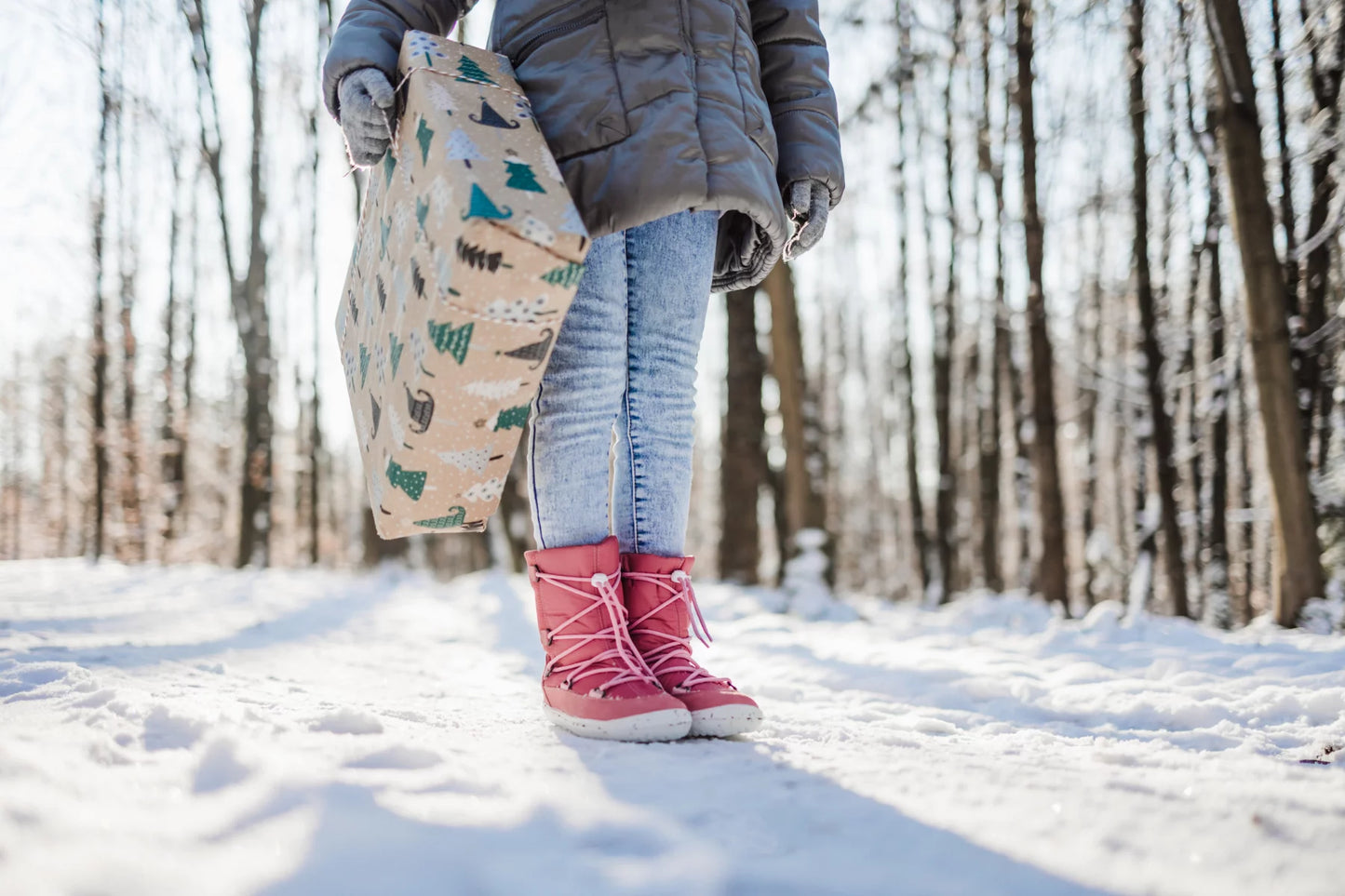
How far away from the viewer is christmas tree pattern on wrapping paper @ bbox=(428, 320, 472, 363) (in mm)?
1109

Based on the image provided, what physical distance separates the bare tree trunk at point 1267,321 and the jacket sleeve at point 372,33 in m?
3.72

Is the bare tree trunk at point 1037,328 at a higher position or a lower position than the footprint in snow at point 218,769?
higher

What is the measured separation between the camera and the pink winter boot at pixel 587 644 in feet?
4.39

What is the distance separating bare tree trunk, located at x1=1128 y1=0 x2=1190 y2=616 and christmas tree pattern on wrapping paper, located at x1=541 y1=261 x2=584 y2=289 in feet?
20.6

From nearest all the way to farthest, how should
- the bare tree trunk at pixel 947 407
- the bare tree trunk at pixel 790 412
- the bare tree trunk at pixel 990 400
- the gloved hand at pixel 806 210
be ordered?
the gloved hand at pixel 806 210
the bare tree trunk at pixel 790 412
the bare tree trunk at pixel 990 400
the bare tree trunk at pixel 947 407

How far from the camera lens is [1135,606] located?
6.36 meters

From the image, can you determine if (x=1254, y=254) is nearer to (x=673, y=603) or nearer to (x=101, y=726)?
(x=673, y=603)

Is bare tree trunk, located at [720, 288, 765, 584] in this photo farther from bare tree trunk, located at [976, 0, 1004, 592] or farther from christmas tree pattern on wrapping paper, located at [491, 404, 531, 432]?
christmas tree pattern on wrapping paper, located at [491, 404, 531, 432]

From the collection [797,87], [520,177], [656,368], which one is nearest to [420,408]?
[520,177]

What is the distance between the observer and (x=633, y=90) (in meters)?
1.35

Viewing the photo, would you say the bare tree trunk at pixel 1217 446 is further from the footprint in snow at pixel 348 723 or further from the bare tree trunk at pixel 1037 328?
the footprint in snow at pixel 348 723

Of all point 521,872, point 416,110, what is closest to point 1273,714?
point 521,872

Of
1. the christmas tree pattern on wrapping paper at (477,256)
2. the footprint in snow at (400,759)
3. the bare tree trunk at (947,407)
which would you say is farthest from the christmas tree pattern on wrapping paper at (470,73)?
the bare tree trunk at (947,407)

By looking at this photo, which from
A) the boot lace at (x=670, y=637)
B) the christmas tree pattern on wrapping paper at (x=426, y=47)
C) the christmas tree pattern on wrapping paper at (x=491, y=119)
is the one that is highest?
the christmas tree pattern on wrapping paper at (x=426, y=47)
